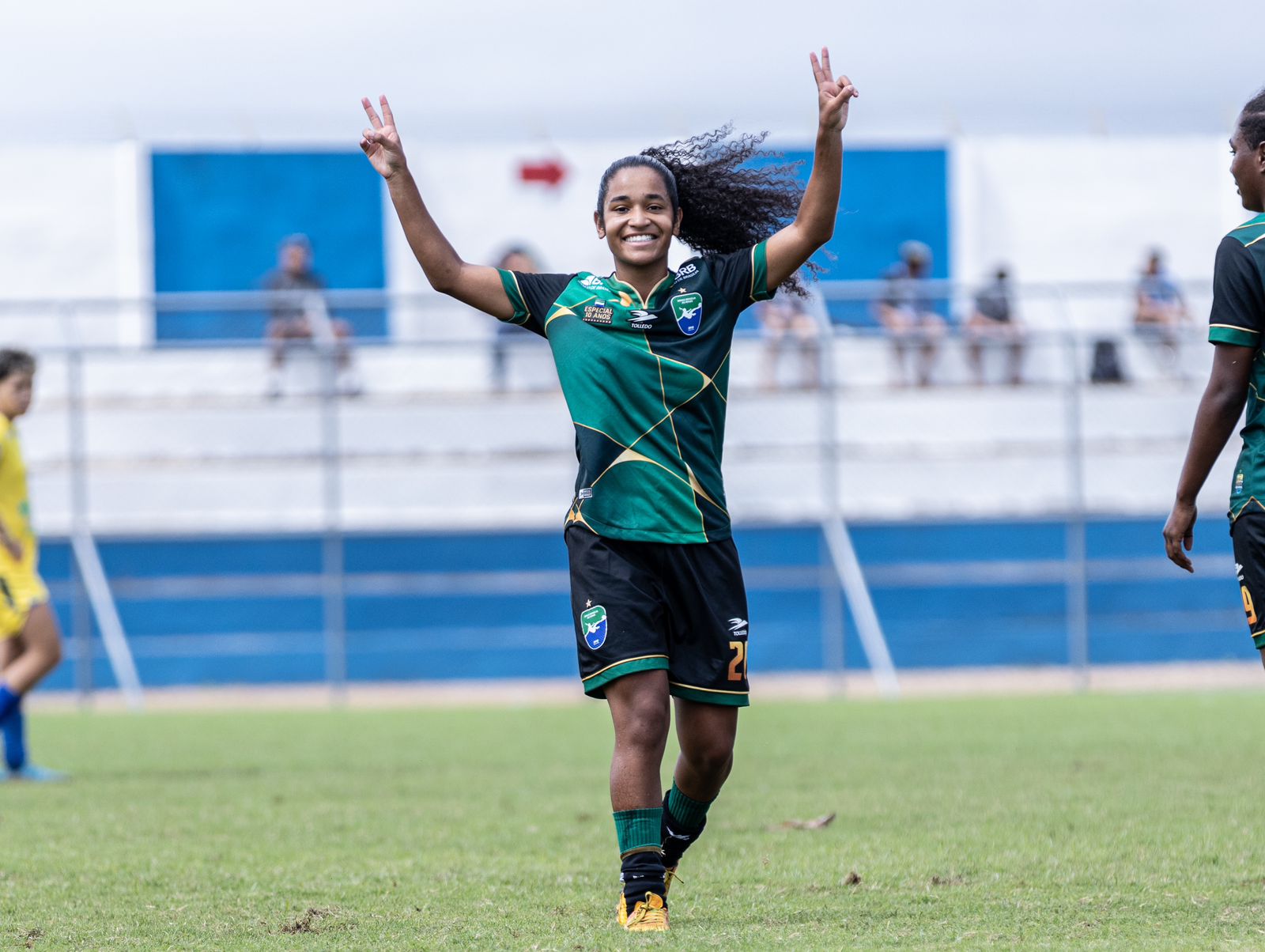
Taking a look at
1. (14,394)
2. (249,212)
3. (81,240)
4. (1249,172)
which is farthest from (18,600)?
(81,240)

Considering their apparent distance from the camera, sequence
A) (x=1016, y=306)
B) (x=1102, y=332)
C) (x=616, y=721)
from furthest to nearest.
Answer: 1. (x=1016, y=306)
2. (x=1102, y=332)
3. (x=616, y=721)

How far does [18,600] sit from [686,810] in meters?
5.77

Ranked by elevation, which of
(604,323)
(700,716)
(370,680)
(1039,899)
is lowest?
(370,680)

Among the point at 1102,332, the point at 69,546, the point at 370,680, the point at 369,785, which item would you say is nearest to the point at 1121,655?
the point at 1102,332

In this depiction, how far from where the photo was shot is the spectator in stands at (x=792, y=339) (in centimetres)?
1920

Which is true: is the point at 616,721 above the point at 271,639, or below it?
above

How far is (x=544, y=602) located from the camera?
65.4ft

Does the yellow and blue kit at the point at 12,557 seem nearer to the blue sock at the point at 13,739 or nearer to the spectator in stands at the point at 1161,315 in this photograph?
the blue sock at the point at 13,739

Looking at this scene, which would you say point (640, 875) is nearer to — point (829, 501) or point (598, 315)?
point (598, 315)

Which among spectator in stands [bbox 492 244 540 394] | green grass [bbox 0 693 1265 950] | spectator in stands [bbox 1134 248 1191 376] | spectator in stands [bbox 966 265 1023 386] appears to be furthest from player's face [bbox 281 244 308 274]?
spectator in stands [bbox 1134 248 1191 376]

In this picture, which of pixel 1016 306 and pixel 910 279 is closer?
pixel 910 279

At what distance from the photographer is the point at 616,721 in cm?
499

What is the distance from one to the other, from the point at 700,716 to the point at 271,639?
49.1 ft

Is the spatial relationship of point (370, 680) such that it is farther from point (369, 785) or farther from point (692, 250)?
point (692, 250)
